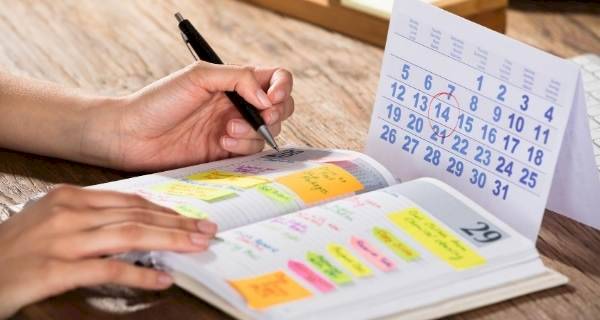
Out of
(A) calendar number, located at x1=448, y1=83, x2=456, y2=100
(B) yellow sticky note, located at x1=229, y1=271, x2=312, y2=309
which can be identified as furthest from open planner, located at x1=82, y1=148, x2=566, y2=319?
(A) calendar number, located at x1=448, y1=83, x2=456, y2=100

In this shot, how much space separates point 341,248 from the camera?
1.05 m

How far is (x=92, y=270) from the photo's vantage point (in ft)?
3.35

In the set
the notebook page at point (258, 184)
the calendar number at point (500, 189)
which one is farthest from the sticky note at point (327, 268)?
the calendar number at point (500, 189)

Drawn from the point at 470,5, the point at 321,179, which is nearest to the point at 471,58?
the point at 321,179

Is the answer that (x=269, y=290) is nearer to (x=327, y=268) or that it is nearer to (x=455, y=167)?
(x=327, y=268)

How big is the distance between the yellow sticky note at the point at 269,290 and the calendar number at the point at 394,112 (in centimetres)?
33

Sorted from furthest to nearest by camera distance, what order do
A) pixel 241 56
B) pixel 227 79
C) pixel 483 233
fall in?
pixel 241 56, pixel 227 79, pixel 483 233

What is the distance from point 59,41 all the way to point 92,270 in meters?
0.81

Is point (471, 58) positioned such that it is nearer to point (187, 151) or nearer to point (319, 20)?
point (187, 151)

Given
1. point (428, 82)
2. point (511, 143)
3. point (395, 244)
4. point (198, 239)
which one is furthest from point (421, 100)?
point (198, 239)

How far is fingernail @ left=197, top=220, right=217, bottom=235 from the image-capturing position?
105cm

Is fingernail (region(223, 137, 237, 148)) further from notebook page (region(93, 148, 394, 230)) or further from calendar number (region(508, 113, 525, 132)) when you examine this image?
calendar number (region(508, 113, 525, 132))

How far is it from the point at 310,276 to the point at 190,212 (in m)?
0.16

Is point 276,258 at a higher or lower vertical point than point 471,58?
lower
